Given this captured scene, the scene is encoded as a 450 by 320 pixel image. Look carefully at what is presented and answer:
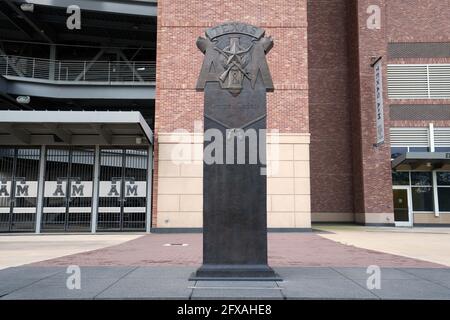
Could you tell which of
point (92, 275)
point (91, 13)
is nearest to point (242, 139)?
point (92, 275)

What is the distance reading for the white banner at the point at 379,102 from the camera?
24391mm

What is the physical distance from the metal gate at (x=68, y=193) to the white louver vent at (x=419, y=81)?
17.1 meters

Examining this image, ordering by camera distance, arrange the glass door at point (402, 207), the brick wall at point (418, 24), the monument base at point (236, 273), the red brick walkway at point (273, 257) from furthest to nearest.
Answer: the brick wall at point (418, 24), the glass door at point (402, 207), the red brick walkway at point (273, 257), the monument base at point (236, 273)

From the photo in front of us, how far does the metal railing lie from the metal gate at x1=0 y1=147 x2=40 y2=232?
5864 mm

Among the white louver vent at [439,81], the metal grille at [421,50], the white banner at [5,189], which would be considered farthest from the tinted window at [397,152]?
the white banner at [5,189]

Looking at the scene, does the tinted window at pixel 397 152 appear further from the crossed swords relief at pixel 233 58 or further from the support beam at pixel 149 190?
the crossed swords relief at pixel 233 58

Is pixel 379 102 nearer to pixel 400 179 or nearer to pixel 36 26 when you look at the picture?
pixel 400 179

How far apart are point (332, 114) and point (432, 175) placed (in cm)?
664

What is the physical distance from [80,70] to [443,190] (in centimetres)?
2108

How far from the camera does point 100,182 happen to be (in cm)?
1952

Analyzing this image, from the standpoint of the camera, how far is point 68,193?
1939 centimetres

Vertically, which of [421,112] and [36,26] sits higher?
[36,26]

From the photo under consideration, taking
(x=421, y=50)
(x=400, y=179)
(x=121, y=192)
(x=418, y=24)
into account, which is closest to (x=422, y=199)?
(x=400, y=179)
